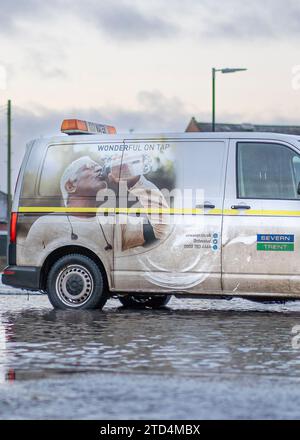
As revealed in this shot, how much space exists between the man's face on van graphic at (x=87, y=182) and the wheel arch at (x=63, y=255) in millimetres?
728

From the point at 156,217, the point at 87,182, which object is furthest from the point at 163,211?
the point at 87,182

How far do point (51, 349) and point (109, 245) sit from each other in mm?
4618

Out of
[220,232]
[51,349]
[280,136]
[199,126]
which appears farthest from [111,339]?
[199,126]

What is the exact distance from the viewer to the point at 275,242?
565 inches

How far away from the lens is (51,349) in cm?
1060

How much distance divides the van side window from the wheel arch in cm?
210

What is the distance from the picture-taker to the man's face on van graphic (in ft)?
49.8

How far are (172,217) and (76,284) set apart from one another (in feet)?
5.20

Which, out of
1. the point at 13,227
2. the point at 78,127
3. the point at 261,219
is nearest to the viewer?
the point at 261,219

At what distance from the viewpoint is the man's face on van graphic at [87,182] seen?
49.8 ft

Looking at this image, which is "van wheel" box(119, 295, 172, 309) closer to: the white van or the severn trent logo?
the white van

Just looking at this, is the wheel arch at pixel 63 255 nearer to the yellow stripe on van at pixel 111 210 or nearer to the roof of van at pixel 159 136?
the yellow stripe on van at pixel 111 210

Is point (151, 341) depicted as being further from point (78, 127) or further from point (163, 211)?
point (78, 127)
